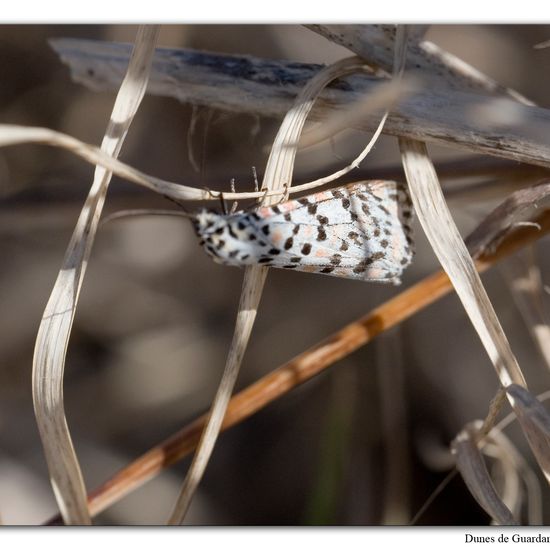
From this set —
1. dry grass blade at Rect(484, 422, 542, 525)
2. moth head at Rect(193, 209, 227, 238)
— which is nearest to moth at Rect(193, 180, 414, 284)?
moth head at Rect(193, 209, 227, 238)

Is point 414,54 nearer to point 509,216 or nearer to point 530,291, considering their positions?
point 509,216

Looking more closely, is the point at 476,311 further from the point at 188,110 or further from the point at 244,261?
the point at 188,110

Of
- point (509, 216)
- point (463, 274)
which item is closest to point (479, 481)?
point (463, 274)

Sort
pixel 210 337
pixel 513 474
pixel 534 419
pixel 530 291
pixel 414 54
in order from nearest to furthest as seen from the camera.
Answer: pixel 534 419 → pixel 414 54 → pixel 530 291 → pixel 513 474 → pixel 210 337

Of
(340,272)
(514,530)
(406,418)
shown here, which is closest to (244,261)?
(340,272)

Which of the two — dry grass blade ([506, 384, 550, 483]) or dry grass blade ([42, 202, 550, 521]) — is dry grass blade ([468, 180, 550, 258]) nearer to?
dry grass blade ([42, 202, 550, 521])
